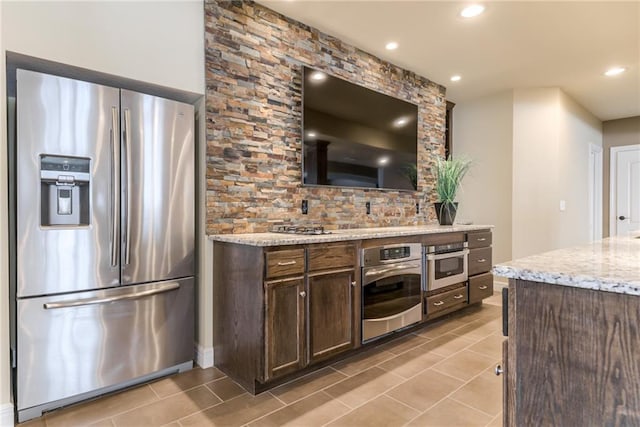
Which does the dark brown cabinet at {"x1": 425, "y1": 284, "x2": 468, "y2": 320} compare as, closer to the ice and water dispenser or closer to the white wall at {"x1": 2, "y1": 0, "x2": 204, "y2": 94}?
the white wall at {"x1": 2, "y1": 0, "x2": 204, "y2": 94}

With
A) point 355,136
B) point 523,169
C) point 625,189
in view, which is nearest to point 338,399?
point 355,136

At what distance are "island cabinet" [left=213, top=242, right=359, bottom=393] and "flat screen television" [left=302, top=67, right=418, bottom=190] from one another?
0.96 meters

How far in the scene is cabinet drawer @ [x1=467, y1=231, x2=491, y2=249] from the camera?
12.1 feet

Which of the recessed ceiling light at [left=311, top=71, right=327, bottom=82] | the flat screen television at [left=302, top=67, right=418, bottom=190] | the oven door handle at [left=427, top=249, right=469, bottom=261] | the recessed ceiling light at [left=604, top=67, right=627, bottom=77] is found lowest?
the oven door handle at [left=427, top=249, right=469, bottom=261]

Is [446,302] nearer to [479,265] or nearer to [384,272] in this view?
[479,265]

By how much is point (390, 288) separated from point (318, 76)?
1.89m

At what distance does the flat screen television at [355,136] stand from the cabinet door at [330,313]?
3.21 feet

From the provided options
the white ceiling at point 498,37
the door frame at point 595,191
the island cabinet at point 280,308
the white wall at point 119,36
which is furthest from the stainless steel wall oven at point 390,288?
the door frame at point 595,191

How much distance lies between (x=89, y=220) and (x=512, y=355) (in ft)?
7.18

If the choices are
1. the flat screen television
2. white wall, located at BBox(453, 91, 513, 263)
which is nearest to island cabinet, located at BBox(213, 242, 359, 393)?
the flat screen television

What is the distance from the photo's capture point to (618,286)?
0.81 metres

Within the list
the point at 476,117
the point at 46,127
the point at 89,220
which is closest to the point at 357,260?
the point at 89,220

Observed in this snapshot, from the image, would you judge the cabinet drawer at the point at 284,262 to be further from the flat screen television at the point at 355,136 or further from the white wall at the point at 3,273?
the white wall at the point at 3,273

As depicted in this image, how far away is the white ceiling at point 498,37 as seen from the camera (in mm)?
2787
